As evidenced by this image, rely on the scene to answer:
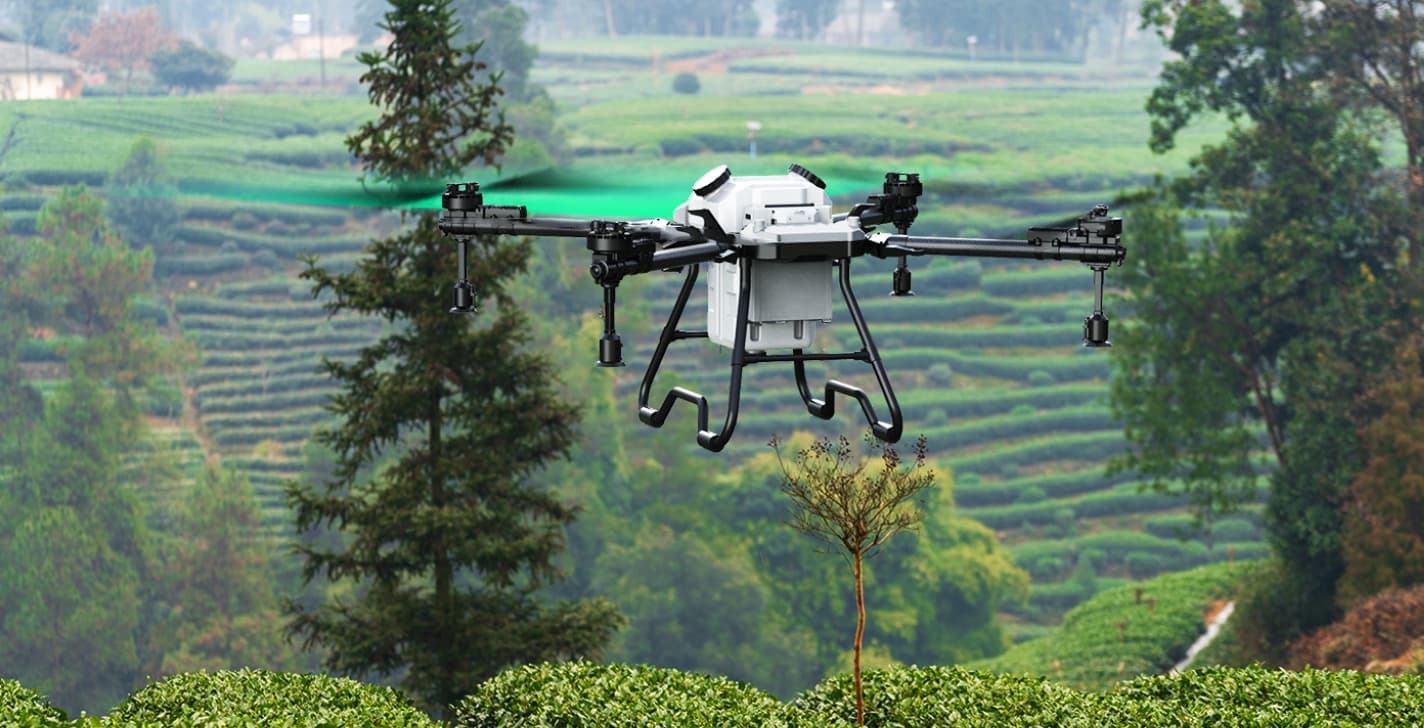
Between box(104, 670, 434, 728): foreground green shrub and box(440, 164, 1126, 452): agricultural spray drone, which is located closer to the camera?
box(440, 164, 1126, 452): agricultural spray drone

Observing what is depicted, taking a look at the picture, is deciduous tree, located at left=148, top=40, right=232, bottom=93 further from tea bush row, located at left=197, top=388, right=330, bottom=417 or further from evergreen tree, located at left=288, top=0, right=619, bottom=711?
evergreen tree, located at left=288, top=0, right=619, bottom=711

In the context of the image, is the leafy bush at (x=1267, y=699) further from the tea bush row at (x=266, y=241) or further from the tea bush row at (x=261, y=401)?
the tea bush row at (x=266, y=241)

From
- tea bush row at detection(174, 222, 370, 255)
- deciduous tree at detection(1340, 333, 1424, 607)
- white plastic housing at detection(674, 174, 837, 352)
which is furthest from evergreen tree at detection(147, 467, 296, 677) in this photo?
white plastic housing at detection(674, 174, 837, 352)

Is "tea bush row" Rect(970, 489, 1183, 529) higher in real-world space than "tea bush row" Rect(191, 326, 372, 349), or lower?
lower

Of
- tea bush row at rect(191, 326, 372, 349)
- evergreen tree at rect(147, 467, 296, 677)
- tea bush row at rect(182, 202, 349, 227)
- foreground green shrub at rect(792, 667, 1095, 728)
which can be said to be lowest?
evergreen tree at rect(147, 467, 296, 677)

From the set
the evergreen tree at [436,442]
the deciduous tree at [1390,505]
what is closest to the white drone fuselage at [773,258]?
the evergreen tree at [436,442]

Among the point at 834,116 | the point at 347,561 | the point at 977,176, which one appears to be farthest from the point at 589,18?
the point at 347,561

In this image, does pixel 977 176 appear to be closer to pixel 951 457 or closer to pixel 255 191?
pixel 951 457
